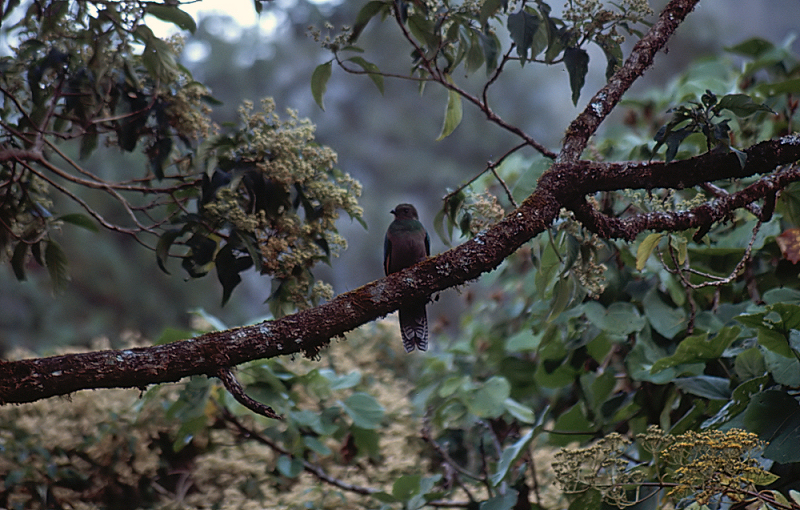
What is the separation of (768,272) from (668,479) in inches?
32.6

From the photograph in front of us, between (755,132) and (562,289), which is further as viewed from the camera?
(755,132)

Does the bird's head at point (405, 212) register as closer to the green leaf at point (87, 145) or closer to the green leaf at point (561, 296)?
the green leaf at point (561, 296)

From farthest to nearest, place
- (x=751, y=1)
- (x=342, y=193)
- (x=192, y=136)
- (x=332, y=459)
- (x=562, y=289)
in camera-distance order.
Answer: (x=751, y=1) → (x=332, y=459) → (x=192, y=136) → (x=342, y=193) → (x=562, y=289)

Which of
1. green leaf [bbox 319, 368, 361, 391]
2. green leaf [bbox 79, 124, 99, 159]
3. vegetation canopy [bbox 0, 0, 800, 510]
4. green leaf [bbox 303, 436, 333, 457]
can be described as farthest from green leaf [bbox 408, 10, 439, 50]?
green leaf [bbox 303, 436, 333, 457]

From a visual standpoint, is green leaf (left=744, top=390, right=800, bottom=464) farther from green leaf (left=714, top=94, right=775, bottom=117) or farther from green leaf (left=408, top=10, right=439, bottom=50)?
green leaf (left=408, top=10, right=439, bottom=50)

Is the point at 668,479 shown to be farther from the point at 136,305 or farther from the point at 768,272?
the point at 136,305

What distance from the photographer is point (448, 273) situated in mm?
1271

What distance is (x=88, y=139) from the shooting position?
6.72ft

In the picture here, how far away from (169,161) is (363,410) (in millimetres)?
1047

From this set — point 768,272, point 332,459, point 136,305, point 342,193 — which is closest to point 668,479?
point 768,272

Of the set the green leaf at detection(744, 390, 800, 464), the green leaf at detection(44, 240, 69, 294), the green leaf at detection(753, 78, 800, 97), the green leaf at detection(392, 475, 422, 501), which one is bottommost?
the green leaf at detection(744, 390, 800, 464)

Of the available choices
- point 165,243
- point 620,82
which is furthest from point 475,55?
point 165,243

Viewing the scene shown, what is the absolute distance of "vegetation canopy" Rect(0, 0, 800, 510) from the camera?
1307 millimetres

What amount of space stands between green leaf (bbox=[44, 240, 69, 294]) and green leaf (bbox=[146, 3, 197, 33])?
0.69 metres
